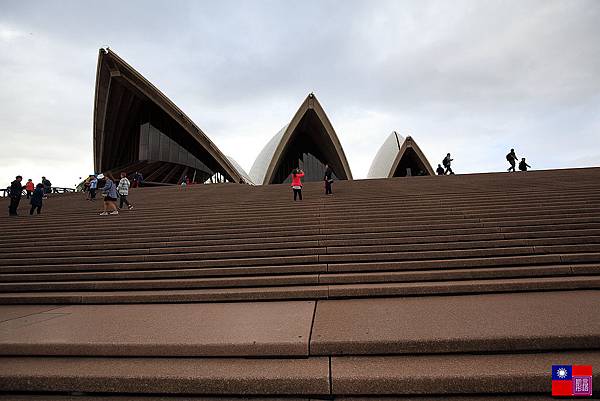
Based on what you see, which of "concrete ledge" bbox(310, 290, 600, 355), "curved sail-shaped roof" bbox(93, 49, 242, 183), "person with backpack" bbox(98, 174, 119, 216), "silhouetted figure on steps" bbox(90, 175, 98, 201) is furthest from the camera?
"curved sail-shaped roof" bbox(93, 49, 242, 183)

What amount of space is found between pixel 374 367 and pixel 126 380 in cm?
171

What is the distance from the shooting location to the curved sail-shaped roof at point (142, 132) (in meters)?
23.5

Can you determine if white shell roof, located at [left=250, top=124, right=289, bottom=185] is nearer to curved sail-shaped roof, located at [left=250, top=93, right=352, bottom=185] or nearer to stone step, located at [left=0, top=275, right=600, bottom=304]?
curved sail-shaped roof, located at [left=250, top=93, right=352, bottom=185]

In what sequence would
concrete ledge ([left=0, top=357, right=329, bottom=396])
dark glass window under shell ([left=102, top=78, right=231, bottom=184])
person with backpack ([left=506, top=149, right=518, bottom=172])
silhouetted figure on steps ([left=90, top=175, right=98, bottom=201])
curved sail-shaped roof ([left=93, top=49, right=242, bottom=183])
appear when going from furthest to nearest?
dark glass window under shell ([left=102, top=78, right=231, bottom=184]), curved sail-shaped roof ([left=93, top=49, right=242, bottom=183]), person with backpack ([left=506, top=149, right=518, bottom=172]), silhouetted figure on steps ([left=90, top=175, right=98, bottom=201]), concrete ledge ([left=0, top=357, right=329, bottom=396])

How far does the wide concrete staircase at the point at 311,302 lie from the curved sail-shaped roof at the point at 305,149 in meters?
18.9

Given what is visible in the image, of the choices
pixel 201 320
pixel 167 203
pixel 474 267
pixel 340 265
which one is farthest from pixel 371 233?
pixel 167 203

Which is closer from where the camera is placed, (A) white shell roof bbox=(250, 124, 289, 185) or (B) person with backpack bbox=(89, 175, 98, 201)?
(B) person with backpack bbox=(89, 175, 98, 201)

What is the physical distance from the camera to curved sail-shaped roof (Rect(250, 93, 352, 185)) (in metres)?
25.3

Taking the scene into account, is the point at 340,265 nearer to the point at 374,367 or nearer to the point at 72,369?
the point at 374,367

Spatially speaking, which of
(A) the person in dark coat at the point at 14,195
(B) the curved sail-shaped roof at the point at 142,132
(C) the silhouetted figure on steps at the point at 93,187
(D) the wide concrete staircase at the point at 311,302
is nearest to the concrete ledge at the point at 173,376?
(D) the wide concrete staircase at the point at 311,302

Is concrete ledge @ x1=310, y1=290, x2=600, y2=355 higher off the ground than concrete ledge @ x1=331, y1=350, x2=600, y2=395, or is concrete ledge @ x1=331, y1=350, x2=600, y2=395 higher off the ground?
concrete ledge @ x1=310, y1=290, x2=600, y2=355

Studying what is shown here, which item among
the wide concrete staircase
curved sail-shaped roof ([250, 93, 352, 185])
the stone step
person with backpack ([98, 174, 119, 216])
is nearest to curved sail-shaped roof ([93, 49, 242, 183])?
curved sail-shaped roof ([250, 93, 352, 185])

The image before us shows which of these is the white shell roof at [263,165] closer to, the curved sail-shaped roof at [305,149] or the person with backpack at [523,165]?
the curved sail-shaped roof at [305,149]

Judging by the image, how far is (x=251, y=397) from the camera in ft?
6.74
